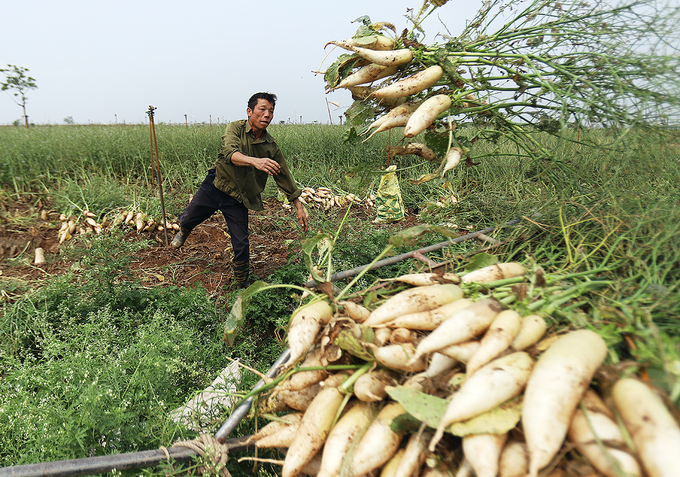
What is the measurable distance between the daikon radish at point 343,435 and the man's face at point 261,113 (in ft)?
9.44

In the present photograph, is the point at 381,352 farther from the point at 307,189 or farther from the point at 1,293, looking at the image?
the point at 307,189

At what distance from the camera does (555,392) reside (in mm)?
756

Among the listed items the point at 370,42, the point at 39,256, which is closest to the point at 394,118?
the point at 370,42

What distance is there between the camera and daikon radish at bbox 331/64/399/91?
6.05 feet

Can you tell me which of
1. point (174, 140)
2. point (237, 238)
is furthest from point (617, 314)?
point (174, 140)

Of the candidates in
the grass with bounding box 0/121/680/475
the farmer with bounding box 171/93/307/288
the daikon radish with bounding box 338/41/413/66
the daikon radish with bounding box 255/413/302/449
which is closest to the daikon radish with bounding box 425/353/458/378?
the grass with bounding box 0/121/680/475

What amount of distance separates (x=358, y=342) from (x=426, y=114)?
1.14m

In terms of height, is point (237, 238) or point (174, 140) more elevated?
point (174, 140)

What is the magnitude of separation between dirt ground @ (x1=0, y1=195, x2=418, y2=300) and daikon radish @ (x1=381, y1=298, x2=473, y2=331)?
8.29 ft

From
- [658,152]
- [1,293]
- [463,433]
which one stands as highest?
[658,152]

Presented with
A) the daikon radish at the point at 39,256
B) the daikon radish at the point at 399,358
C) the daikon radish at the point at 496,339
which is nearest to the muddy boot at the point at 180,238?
the daikon radish at the point at 39,256

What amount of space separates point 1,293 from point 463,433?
4112 mm

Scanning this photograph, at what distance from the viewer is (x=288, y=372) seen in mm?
1185

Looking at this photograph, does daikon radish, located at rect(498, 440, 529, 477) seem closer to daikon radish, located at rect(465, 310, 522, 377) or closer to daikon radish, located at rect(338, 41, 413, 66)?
daikon radish, located at rect(465, 310, 522, 377)
